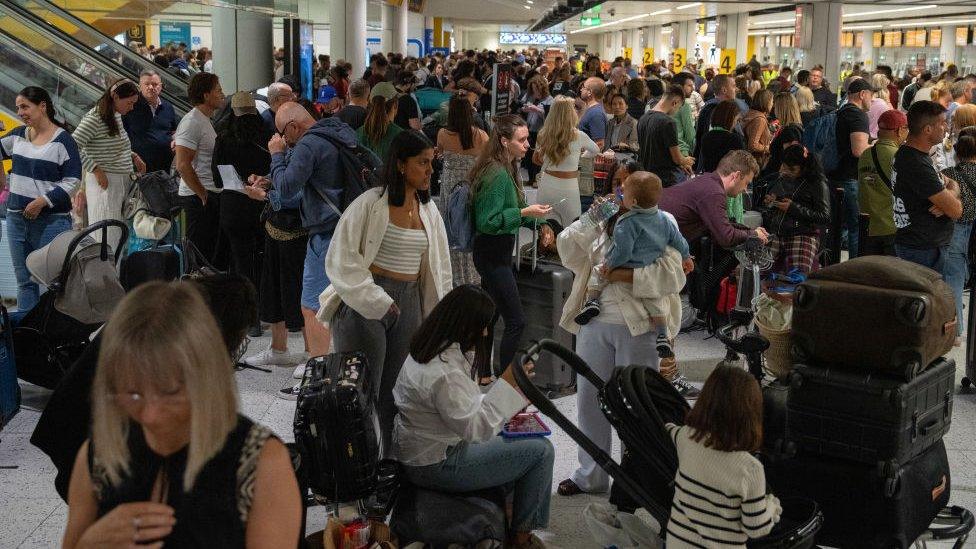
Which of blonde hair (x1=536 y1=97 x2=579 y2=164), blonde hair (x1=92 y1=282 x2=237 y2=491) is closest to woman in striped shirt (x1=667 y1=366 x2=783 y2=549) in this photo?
blonde hair (x1=92 y1=282 x2=237 y2=491)

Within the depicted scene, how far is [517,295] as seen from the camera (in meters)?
6.32

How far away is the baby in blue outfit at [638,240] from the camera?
488 cm

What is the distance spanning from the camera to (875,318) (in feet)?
12.1

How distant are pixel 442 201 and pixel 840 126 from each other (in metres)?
4.38

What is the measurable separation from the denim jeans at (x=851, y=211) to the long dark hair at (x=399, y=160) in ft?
18.3

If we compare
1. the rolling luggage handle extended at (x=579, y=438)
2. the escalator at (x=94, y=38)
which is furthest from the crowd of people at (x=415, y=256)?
the escalator at (x=94, y=38)

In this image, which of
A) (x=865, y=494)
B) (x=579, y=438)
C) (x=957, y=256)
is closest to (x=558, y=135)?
(x=957, y=256)

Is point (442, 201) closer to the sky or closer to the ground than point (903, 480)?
closer to the sky

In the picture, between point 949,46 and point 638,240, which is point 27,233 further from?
point 949,46

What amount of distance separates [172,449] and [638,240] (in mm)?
3133

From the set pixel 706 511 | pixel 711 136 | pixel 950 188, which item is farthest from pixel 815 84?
pixel 706 511

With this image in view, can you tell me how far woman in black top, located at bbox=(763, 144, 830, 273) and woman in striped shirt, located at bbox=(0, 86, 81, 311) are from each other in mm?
4585

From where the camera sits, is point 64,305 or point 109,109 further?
point 109,109

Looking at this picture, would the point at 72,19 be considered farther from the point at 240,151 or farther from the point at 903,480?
the point at 903,480
